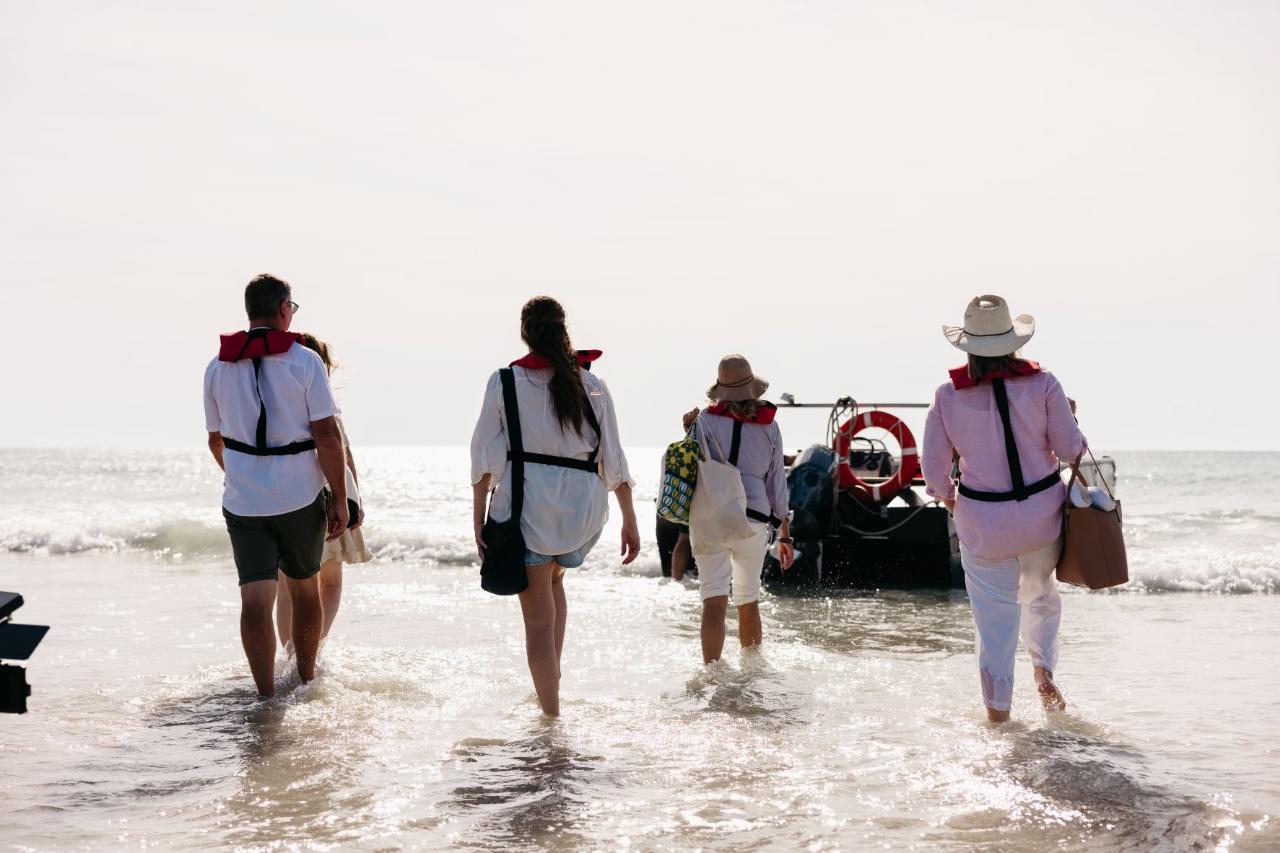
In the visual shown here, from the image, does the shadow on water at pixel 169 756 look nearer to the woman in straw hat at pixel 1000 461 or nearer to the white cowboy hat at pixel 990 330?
the woman in straw hat at pixel 1000 461

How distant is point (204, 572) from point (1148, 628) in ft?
30.2

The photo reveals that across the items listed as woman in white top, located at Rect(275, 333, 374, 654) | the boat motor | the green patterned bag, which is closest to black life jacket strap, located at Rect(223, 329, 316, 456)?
→ woman in white top, located at Rect(275, 333, 374, 654)

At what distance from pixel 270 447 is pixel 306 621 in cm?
91

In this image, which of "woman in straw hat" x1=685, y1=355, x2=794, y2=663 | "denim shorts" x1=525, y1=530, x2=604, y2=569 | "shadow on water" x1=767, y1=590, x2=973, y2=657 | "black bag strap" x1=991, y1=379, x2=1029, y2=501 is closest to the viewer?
"black bag strap" x1=991, y1=379, x2=1029, y2=501

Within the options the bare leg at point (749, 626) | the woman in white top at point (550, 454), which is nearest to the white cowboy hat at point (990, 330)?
the woman in white top at point (550, 454)

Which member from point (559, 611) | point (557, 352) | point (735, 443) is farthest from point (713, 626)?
point (557, 352)

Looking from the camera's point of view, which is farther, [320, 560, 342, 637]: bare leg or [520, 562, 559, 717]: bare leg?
[320, 560, 342, 637]: bare leg

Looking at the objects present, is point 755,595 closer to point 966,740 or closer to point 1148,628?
point 966,740

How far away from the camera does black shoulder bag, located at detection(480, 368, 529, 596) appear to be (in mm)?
4734

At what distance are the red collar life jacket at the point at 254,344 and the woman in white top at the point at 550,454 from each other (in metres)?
0.98

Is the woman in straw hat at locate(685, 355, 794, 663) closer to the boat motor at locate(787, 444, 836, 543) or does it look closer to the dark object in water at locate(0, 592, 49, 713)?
Answer: the dark object in water at locate(0, 592, 49, 713)

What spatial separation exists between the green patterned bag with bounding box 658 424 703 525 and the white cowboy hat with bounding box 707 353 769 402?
0.32m

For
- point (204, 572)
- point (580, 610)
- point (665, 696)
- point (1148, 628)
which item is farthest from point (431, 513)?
point (665, 696)

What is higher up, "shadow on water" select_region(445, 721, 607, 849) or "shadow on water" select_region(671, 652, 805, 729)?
"shadow on water" select_region(445, 721, 607, 849)
